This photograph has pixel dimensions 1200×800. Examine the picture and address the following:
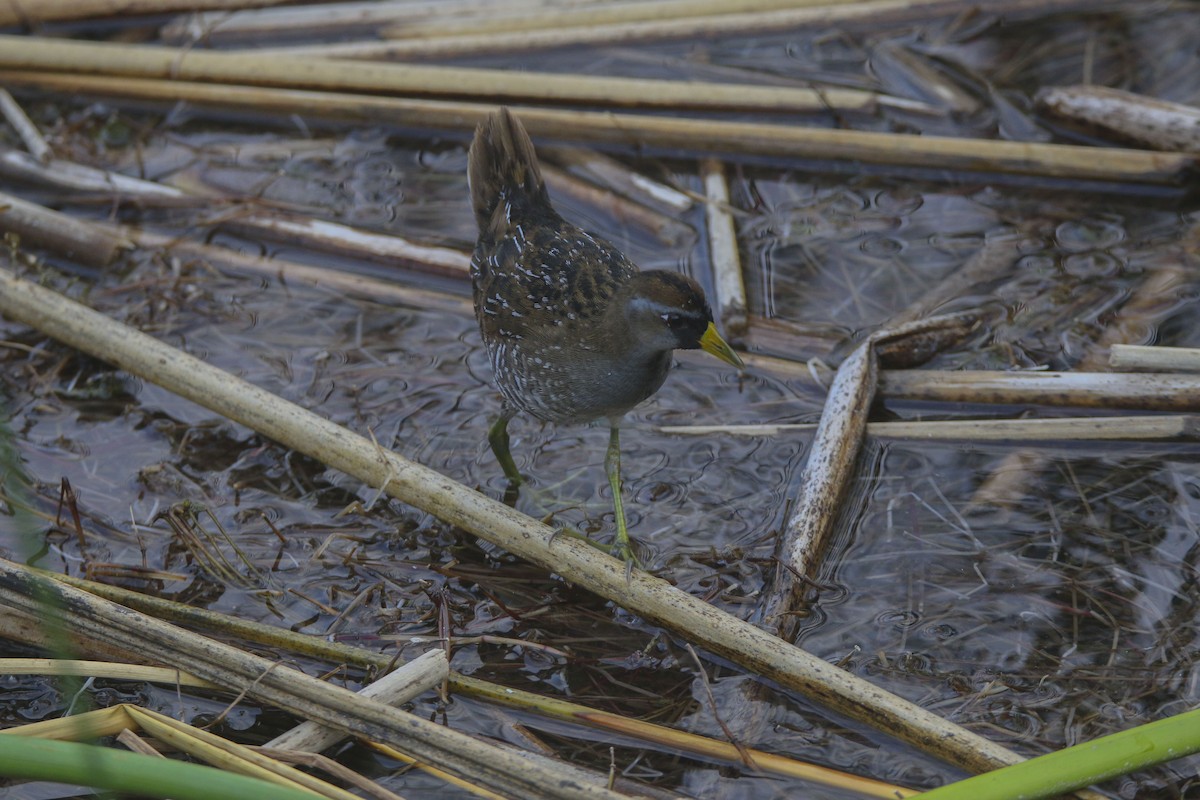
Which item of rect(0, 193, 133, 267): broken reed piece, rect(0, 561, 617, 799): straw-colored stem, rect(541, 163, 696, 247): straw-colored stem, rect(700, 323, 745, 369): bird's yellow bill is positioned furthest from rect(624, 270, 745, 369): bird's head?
rect(0, 193, 133, 267): broken reed piece

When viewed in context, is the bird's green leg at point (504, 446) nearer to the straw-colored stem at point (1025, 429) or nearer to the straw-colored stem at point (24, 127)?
the straw-colored stem at point (1025, 429)

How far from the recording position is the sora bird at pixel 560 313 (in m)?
3.24

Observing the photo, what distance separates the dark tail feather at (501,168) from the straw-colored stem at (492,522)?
94 centimetres

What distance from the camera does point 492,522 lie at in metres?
3.27

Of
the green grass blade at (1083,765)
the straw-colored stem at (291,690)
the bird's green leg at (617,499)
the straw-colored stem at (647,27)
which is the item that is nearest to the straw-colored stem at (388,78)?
the straw-colored stem at (647,27)

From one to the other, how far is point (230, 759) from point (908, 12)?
457 cm

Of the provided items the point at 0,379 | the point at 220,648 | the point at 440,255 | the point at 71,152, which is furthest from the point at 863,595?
the point at 71,152

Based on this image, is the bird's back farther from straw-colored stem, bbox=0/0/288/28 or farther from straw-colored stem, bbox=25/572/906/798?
straw-colored stem, bbox=0/0/288/28

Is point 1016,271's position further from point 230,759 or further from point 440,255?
point 230,759

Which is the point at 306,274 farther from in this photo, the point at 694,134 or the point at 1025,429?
the point at 1025,429

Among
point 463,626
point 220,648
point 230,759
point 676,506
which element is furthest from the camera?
point 676,506

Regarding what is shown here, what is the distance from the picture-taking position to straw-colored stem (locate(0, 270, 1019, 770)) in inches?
106

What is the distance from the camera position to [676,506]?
369cm

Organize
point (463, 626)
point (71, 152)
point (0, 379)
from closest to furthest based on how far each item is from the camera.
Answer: point (463, 626) → point (0, 379) → point (71, 152)
